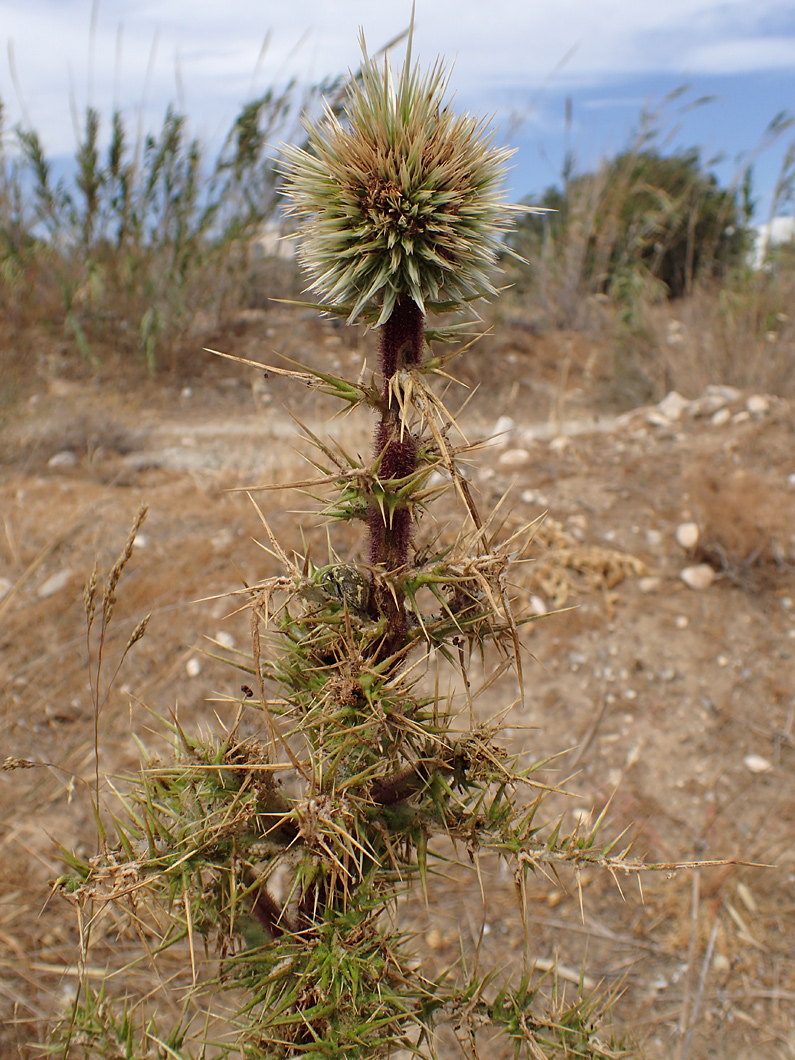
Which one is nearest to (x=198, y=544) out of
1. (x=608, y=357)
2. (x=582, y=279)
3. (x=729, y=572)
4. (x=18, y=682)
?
(x=18, y=682)

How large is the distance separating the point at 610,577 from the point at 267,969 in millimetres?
2934

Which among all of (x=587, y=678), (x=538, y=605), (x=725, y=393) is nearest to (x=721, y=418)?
(x=725, y=393)

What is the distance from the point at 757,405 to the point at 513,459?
5.95ft

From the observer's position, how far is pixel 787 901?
2.63 metres

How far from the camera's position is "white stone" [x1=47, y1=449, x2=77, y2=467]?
548 centimetres

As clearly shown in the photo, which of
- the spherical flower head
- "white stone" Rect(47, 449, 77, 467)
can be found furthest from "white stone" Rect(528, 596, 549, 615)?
"white stone" Rect(47, 449, 77, 467)

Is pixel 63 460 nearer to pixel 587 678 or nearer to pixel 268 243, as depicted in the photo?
pixel 587 678

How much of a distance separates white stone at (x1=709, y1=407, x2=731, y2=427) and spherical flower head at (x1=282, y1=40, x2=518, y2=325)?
4.65m

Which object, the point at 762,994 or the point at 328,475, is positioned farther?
the point at 762,994

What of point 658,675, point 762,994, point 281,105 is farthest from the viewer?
point 281,105

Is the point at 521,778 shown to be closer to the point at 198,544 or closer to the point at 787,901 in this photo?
the point at 787,901

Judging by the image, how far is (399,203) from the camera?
1013 millimetres

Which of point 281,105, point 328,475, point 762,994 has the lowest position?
point 762,994

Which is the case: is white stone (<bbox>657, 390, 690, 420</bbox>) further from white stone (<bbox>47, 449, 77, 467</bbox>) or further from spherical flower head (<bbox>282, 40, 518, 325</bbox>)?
spherical flower head (<bbox>282, 40, 518, 325</bbox>)
